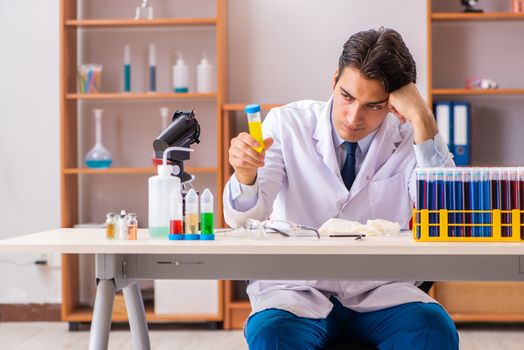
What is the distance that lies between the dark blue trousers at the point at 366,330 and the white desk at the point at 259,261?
0.10m

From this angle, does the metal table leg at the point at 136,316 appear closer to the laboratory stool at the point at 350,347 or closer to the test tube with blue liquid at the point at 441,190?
the laboratory stool at the point at 350,347

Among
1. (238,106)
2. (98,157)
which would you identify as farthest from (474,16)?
(98,157)

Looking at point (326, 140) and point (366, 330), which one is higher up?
point (326, 140)

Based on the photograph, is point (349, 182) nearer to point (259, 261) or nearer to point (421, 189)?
point (421, 189)

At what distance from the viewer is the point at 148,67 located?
4242 mm

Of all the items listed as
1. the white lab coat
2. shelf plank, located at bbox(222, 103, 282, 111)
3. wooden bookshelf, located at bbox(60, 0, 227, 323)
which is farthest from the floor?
the white lab coat

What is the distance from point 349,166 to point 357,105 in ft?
0.65

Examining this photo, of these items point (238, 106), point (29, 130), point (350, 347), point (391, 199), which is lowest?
point (350, 347)

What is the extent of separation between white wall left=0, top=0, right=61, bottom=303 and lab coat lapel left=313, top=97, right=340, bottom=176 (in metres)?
2.47

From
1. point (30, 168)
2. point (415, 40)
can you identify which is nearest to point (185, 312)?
point (30, 168)

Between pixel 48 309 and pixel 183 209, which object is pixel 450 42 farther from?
pixel 183 209

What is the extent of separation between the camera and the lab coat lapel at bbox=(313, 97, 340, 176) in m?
2.02

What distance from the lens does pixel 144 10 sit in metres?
4.16

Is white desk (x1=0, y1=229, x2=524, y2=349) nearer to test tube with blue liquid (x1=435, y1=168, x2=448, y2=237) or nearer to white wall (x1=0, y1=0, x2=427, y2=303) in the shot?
test tube with blue liquid (x1=435, y1=168, x2=448, y2=237)
